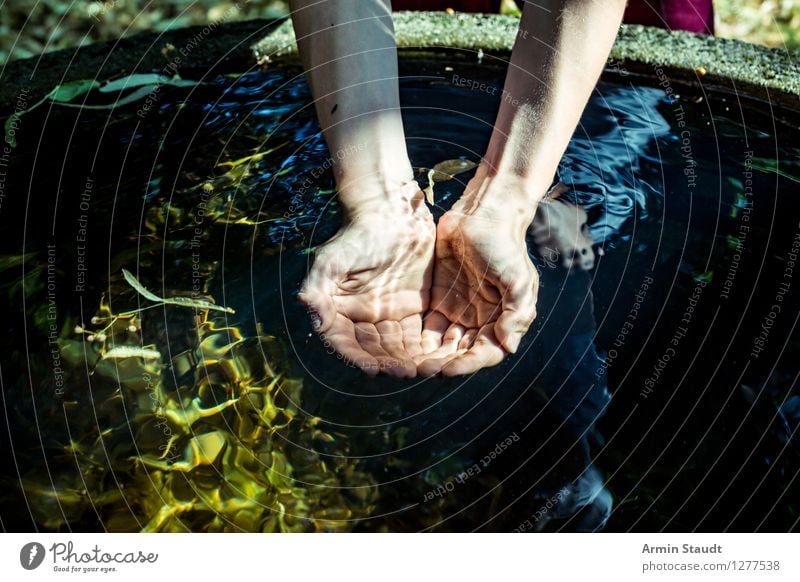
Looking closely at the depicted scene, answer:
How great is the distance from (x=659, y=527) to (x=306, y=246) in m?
0.60

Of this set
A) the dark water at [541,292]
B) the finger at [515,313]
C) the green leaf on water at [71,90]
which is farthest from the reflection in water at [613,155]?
the green leaf on water at [71,90]

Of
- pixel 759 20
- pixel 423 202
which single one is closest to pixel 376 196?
pixel 423 202

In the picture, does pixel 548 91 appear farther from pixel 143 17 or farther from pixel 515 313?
pixel 143 17

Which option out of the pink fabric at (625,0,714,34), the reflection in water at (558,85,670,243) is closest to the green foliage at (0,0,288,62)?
the pink fabric at (625,0,714,34)

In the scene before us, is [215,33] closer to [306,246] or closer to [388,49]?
[388,49]

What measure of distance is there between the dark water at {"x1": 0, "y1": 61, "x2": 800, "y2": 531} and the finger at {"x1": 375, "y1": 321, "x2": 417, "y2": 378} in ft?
0.18

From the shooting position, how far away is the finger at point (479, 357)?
0.81 metres

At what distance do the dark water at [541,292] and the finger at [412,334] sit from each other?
2.1 inches

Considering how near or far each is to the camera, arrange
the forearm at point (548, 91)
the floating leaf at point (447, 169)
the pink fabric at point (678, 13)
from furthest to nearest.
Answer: the pink fabric at point (678, 13), the floating leaf at point (447, 169), the forearm at point (548, 91)

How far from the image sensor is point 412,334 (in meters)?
0.91

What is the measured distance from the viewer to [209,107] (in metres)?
1.27

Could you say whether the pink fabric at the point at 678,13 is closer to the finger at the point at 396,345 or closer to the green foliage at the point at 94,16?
the green foliage at the point at 94,16

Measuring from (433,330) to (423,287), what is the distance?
7cm
